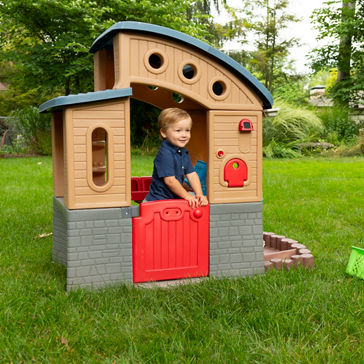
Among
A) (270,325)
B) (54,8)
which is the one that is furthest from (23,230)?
(54,8)

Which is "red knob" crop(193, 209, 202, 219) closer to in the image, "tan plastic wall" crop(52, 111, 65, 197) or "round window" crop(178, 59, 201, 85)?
"round window" crop(178, 59, 201, 85)

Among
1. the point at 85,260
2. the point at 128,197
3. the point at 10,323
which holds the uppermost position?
the point at 128,197

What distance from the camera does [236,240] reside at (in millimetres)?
3457

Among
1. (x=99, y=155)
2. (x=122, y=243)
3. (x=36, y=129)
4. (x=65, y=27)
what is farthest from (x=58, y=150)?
(x=65, y=27)

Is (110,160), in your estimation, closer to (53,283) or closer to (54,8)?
(53,283)

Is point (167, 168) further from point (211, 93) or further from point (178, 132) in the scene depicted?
point (211, 93)

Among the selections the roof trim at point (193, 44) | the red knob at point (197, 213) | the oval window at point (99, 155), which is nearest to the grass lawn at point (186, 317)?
the red knob at point (197, 213)

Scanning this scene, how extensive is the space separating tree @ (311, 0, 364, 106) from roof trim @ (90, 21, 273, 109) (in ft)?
59.6

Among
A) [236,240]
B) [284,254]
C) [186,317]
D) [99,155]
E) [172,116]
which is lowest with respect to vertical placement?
[186,317]

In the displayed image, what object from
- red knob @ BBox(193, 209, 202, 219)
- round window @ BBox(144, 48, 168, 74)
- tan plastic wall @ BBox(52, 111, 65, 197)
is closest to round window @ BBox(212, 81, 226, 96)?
round window @ BBox(144, 48, 168, 74)

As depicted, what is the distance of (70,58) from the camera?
16.5 m

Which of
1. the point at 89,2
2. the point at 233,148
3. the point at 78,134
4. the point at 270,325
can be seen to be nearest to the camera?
the point at 270,325

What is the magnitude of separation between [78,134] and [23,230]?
2.34 metres

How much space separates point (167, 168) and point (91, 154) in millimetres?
604
